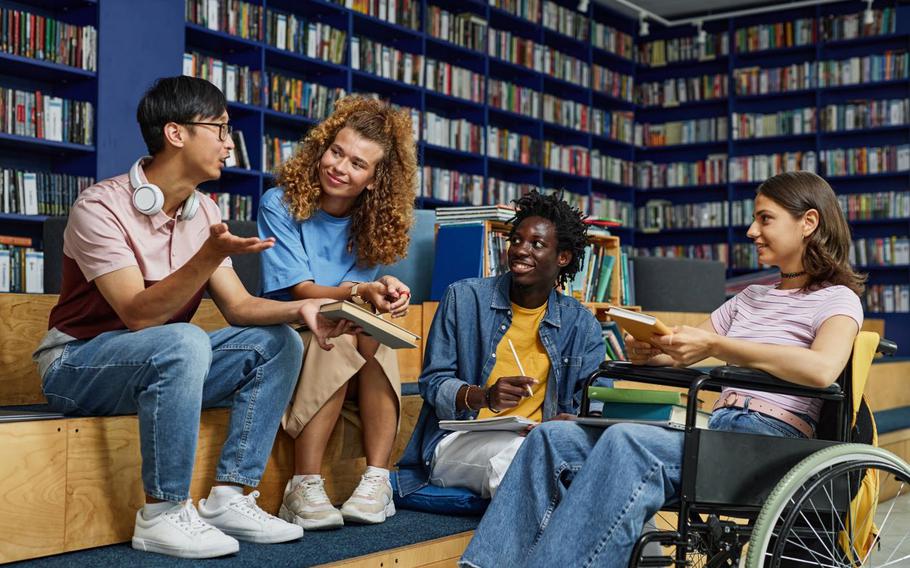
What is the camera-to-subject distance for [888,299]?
746 centimetres

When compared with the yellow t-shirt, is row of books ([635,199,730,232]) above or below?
above

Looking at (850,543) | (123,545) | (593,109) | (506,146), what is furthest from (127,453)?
(593,109)

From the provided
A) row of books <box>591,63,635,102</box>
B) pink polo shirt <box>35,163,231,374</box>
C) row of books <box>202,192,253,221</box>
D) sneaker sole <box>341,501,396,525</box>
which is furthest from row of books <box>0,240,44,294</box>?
row of books <box>591,63,635,102</box>

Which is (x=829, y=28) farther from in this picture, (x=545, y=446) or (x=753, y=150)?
(x=545, y=446)

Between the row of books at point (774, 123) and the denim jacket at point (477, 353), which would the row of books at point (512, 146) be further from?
the denim jacket at point (477, 353)

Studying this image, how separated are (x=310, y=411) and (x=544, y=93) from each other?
594 cm

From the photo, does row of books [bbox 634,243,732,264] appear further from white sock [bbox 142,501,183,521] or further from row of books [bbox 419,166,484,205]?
white sock [bbox 142,501,183,521]

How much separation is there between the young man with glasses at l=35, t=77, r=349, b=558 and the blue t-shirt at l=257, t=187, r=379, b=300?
0.19 metres

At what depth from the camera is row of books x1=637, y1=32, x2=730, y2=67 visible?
27.2 ft

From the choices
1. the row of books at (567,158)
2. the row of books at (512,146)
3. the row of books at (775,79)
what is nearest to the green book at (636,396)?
the row of books at (512,146)

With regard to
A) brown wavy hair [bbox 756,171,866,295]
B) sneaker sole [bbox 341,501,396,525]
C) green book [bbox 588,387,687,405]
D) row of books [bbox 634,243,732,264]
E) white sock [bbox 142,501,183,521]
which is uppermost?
row of books [bbox 634,243,732,264]

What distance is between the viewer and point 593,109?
8.16 meters

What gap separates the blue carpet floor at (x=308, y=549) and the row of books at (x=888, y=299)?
6145 mm

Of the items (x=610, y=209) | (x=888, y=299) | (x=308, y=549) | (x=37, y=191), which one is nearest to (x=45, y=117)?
(x=37, y=191)
